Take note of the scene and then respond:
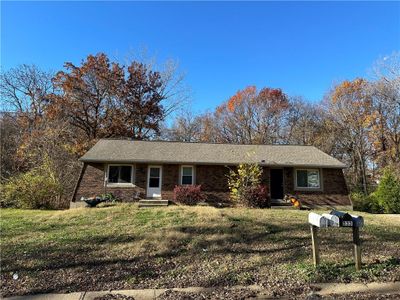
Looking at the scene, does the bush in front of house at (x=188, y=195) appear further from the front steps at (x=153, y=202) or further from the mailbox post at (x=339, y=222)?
the mailbox post at (x=339, y=222)

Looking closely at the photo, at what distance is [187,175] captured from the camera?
62.0 ft

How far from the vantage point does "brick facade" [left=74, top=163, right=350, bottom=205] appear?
18016 mm

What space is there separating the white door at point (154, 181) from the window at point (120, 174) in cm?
104

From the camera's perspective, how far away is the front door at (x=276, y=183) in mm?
19328

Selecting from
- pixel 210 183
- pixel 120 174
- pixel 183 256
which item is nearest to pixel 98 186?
pixel 120 174

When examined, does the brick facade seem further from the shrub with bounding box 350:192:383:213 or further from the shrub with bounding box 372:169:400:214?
the shrub with bounding box 350:192:383:213

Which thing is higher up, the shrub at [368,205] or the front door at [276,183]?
the front door at [276,183]

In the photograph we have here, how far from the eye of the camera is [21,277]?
5.31m

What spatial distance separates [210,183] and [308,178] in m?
5.78

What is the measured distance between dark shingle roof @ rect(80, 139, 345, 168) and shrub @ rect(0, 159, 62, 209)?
219 centimetres

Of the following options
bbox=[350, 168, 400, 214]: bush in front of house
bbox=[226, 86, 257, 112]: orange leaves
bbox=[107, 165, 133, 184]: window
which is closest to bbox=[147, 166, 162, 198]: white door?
bbox=[107, 165, 133, 184]: window

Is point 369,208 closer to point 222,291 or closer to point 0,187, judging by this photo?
point 222,291

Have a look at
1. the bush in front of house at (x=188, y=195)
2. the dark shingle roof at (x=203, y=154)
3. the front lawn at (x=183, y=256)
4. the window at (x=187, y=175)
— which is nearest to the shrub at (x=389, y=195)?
the dark shingle roof at (x=203, y=154)

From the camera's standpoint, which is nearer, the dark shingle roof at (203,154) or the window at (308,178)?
the dark shingle roof at (203,154)
